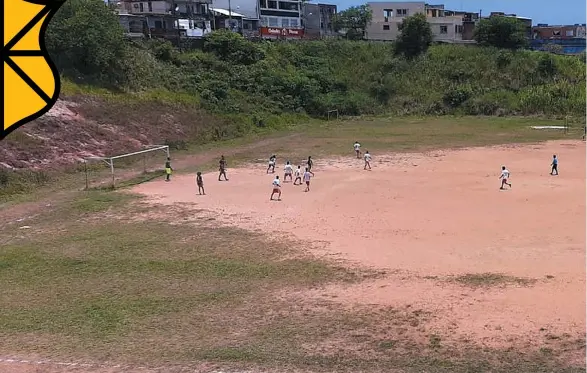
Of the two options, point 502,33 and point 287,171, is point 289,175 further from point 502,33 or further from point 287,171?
point 502,33

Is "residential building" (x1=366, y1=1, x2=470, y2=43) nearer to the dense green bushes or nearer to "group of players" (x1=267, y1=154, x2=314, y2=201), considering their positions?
the dense green bushes

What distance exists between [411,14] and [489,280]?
71950 millimetres

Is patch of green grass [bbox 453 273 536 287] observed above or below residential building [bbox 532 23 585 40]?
below

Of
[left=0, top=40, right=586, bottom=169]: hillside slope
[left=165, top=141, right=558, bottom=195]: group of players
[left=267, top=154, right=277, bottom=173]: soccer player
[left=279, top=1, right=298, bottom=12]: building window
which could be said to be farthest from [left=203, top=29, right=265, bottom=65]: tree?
[left=267, top=154, right=277, bottom=173]: soccer player

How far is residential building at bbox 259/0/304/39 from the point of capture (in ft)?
261

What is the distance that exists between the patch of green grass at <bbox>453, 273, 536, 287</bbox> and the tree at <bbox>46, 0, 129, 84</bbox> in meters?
36.4

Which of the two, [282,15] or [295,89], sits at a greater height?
[282,15]

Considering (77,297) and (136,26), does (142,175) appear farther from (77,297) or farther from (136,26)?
(136,26)

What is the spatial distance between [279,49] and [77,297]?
5277 cm

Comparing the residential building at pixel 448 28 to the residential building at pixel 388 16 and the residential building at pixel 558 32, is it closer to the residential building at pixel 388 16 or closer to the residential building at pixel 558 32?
the residential building at pixel 388 16

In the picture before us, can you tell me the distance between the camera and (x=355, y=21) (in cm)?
7881

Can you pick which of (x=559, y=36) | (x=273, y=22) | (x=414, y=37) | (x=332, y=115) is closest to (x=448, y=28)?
(x=414, y=37)

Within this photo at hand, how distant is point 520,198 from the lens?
24.7 meters

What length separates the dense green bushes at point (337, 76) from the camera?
51188 mm
